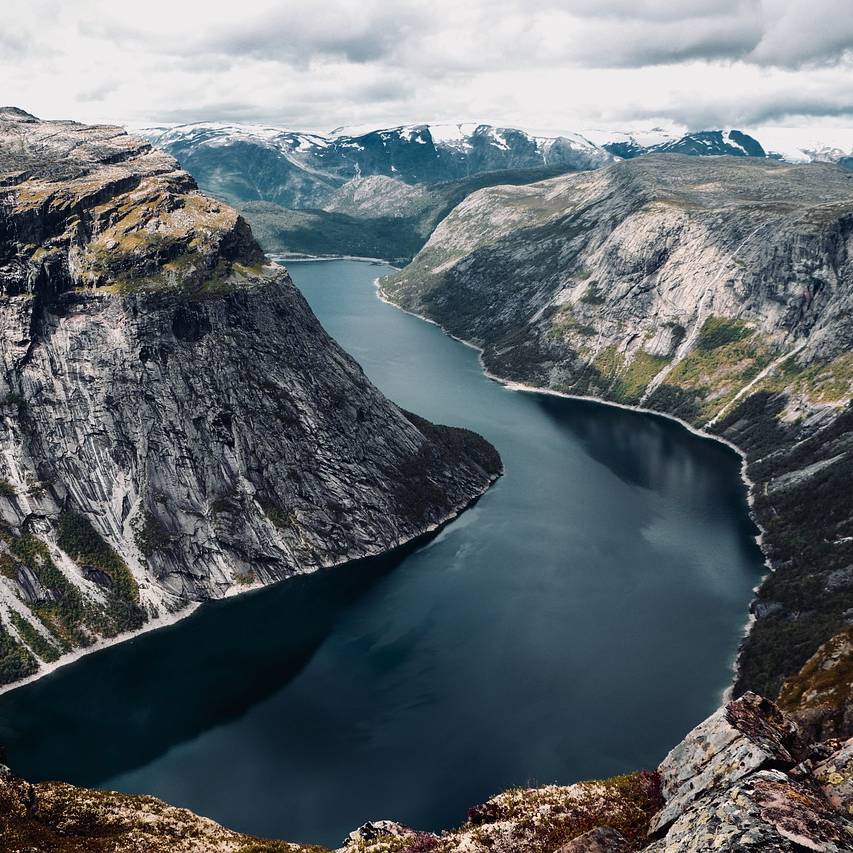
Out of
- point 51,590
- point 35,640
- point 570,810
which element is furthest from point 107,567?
point 570,810

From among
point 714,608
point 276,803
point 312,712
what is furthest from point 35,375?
point 714,608

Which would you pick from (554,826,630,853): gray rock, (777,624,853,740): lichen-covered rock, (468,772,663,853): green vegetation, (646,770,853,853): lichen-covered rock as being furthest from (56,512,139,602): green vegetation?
(646,770,853,853): lichen-covered rock

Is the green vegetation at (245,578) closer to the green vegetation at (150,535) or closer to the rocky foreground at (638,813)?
the green vegetation at (150,535)

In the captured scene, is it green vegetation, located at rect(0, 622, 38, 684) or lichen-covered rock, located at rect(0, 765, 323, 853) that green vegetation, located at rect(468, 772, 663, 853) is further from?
green vegetation, located at rect(0, 622, 38, 684)

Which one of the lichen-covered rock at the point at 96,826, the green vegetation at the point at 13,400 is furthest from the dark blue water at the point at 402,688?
the green vegetation at the point at 13,400

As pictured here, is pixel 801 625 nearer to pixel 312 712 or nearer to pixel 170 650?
pixel 312 712

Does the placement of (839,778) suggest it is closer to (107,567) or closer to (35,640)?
(35,640)
